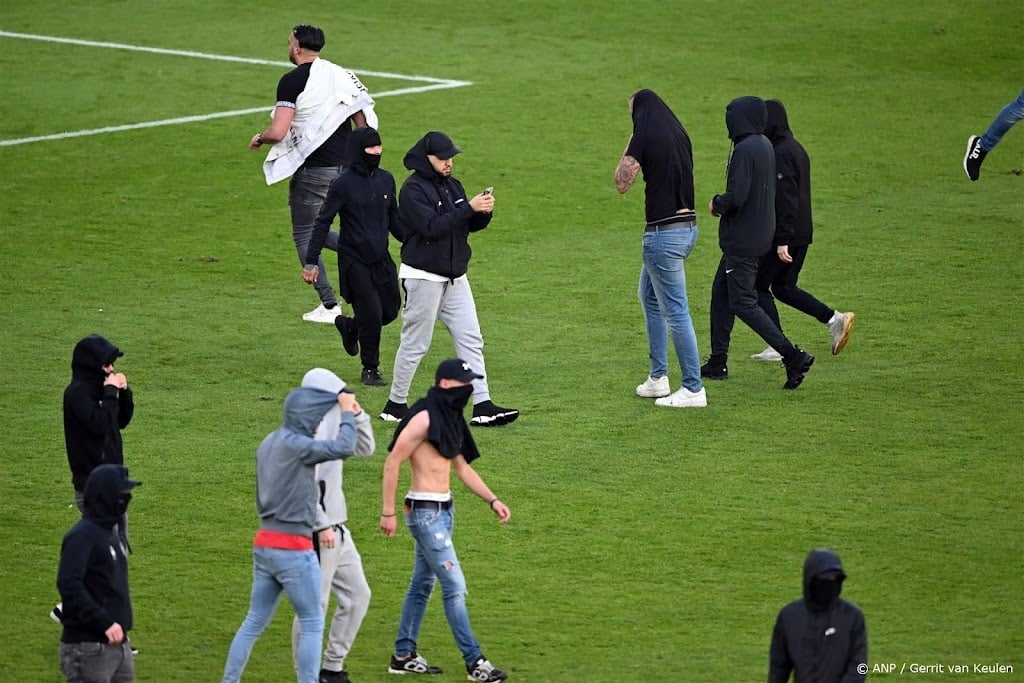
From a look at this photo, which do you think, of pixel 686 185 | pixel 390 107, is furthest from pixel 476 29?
pixel 686 185

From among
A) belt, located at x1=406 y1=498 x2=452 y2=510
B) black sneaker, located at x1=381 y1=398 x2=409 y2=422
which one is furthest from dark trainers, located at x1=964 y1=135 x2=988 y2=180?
belt, located at x1=406 y1=498 x2=452 y2=510

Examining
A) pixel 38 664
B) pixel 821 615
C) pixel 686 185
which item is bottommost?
pixel 38 664

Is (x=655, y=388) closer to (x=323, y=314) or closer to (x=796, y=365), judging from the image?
(x=796, y=365)

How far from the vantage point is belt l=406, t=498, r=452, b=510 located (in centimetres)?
891

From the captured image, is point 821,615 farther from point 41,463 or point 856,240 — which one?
point 856,240

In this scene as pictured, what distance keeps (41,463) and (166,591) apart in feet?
7.97

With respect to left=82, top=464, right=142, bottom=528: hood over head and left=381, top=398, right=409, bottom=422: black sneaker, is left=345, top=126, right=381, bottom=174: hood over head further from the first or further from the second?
left=82, top=464, right=142, bottom=528: hood over head

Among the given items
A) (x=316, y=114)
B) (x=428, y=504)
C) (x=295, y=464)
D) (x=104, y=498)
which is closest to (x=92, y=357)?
(x=104, y=498)

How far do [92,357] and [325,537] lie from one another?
1.80 m

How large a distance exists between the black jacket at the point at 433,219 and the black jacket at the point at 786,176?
261 cm

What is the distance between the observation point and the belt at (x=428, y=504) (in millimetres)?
8906

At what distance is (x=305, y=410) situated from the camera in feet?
27.6

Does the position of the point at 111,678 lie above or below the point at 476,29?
below

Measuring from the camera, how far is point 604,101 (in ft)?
73.2
